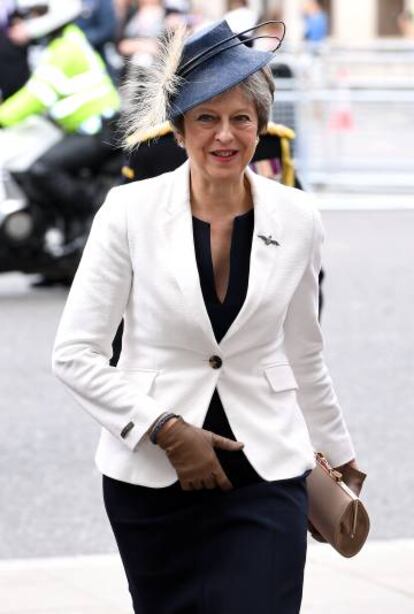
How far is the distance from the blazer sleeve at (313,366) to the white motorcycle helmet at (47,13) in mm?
7688

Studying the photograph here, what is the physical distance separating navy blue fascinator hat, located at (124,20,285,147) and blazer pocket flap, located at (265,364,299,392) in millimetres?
Result: 536

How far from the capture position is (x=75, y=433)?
25.7ft

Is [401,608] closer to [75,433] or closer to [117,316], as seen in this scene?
[117,316]

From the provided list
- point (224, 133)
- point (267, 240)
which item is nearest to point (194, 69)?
point (224, 133)

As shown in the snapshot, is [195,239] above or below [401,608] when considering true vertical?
above

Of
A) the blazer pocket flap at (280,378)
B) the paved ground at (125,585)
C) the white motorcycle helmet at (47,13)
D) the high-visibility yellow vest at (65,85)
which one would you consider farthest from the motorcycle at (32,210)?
the blazer pocket flap at (280,378)

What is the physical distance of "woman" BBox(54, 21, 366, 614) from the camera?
11.4 ft

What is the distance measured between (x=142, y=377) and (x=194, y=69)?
0.61 meters

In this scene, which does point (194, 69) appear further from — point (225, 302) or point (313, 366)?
point (313, 366)

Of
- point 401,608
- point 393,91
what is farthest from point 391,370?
point 393,91

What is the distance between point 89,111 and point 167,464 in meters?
7.95

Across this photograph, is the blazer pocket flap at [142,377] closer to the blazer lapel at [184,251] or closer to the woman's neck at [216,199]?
the blazer lapel at [184,251]

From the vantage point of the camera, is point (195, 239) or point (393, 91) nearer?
point (195, 239)

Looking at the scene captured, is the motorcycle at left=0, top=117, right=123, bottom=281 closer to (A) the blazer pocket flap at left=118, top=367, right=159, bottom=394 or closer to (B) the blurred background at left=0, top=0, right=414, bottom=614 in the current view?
(B) the blurred background at left=0, top=0, right=414, bottom=614
